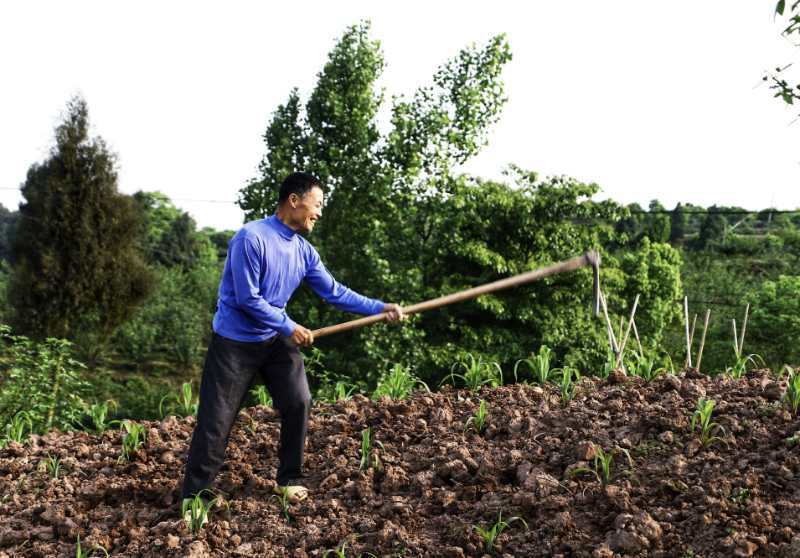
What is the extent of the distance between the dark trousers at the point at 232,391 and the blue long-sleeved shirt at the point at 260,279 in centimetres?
9

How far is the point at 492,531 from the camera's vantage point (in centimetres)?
408

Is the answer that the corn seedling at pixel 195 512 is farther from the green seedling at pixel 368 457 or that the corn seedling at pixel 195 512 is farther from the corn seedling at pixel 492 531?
the corn seedling at pixel 492 531

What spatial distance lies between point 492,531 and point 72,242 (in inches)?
640

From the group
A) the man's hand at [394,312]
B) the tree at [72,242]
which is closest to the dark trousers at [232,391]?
the man's hand at [394,312]

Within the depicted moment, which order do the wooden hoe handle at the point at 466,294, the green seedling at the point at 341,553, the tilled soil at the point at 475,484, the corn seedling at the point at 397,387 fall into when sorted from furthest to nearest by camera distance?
the corn seedling at the point at 397,387
the wooden hoe handle at the point at 466,294
the green seedling at the point at 341,553
the tilled soil at the point at 475,484

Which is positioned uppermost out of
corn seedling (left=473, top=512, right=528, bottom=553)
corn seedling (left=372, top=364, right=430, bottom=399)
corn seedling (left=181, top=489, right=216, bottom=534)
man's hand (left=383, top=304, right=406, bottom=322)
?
man's hand (left=383, top=304, right=406, bottom=322)

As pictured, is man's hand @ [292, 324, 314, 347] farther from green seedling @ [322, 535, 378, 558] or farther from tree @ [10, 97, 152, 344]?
tree @ [10, 97, 152, 344]

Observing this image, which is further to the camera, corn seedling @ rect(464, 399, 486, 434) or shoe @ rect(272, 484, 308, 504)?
corn seedling @ rect(464, 399, 486, 434)

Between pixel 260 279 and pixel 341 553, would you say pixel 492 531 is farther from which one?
pixel 260 279

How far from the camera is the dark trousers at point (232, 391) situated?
4.88 metres

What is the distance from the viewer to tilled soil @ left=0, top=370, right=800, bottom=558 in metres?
4.07

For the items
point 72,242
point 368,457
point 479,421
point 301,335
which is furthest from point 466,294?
point 72,242

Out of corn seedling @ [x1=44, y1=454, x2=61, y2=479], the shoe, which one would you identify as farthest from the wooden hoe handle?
corn seedling @ [x1=44, y1=454, x2=61, y2=479]

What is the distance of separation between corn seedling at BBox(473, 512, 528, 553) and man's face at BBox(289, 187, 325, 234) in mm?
1882
